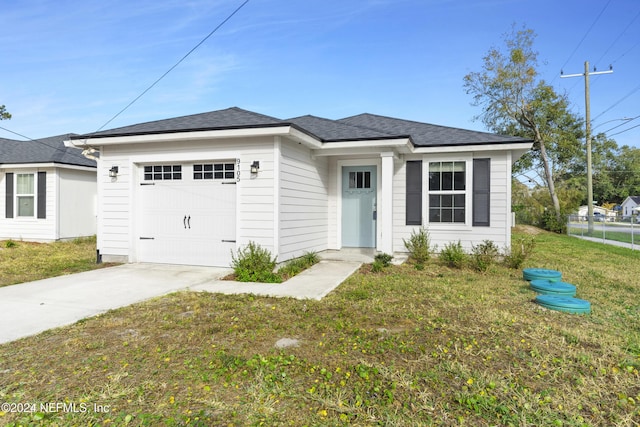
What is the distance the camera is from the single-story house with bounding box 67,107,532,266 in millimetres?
7430

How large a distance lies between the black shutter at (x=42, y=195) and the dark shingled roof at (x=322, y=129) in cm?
604

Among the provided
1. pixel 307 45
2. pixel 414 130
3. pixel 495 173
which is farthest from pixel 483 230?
pixel 307 45

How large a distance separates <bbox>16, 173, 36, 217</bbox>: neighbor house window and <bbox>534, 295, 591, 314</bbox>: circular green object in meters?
15.0

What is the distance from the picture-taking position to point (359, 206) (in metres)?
9.80

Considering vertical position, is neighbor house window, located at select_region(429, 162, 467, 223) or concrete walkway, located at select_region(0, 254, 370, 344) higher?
neighbor house window, located at select_region(429, 162, 467, 223)

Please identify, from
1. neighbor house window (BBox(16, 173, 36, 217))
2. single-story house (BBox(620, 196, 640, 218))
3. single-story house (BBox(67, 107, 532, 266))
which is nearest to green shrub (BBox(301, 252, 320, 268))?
single-story house (BBox(67, 107, 532, 266))

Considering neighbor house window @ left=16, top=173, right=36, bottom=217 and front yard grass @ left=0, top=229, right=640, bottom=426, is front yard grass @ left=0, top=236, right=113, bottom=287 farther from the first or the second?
front yard grass @ left=0, top=229, right=640, bottom=426

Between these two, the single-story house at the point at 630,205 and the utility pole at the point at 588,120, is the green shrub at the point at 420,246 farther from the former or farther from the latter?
the single-story house at the point at 630,205

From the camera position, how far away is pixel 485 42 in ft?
72.6

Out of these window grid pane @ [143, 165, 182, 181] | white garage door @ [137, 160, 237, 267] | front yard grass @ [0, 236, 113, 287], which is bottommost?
front yard grass @ [0, 236, 113, 287]

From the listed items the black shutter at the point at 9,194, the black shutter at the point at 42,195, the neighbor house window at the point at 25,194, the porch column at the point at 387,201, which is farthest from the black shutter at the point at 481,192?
the black shutter at the point at 9,194

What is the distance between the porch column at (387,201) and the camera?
8320 mm

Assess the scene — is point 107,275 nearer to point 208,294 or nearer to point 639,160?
point 208,294

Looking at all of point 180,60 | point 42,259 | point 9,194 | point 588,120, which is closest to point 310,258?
point 180,60
